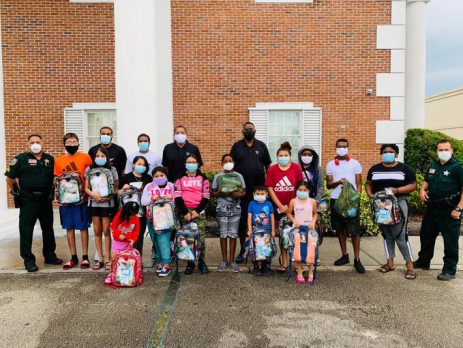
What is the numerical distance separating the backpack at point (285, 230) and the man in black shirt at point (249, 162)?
0.65 metres

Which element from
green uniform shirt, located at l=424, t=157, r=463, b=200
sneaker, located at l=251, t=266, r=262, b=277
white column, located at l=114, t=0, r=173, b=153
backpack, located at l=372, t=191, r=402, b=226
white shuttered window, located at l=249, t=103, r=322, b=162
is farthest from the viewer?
white shuttered window, located at l=249, t=103, r=322, b=162

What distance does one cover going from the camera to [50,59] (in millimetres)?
9234

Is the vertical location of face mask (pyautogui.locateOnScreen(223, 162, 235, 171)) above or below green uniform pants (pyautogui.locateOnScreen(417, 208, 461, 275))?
above

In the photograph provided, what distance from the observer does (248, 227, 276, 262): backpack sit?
5.16 metres

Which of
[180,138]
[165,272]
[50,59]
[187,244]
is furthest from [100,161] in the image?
[50,59]

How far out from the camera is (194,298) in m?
4.49

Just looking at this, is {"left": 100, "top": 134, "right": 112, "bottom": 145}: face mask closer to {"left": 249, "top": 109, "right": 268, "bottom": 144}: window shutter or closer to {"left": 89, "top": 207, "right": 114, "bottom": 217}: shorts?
{"left": 89, "top": 207, "right": 114, "bottom": 217}: shorts

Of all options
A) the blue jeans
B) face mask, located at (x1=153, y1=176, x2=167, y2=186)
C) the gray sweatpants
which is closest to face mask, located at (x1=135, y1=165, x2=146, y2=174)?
face mask, located at (x1=153, y1=176, x2=167, y2=186)

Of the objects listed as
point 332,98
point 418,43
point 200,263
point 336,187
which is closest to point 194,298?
point 200,263

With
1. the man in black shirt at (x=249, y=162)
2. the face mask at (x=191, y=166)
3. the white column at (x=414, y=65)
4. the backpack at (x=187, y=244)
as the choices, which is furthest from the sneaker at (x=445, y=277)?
the white column at (x=414, y=65)

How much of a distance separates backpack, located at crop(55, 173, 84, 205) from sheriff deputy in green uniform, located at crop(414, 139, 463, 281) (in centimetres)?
490

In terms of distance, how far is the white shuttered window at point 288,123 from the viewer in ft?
31.1

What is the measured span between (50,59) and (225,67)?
4.29m

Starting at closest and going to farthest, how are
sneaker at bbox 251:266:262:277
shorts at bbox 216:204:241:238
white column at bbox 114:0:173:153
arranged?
sneaker at bbox 251:266:262:277 < shorts at bbox 216:204:241:238 < white column at bbox 114:0:173:153
